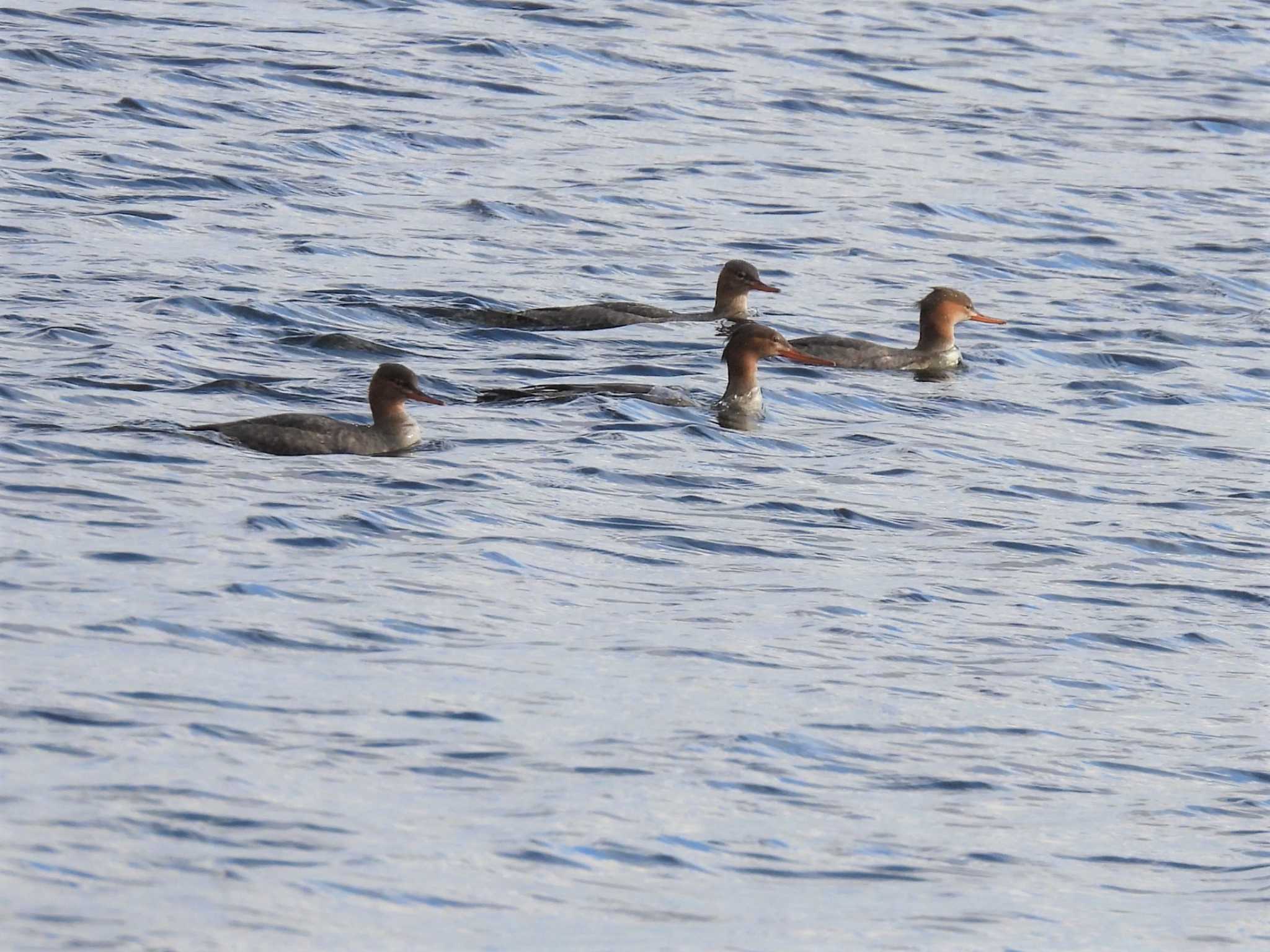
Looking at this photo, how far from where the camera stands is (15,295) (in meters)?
16.5

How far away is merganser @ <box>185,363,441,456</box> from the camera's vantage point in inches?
521

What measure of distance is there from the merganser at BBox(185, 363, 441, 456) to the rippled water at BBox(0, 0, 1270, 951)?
0.15 metres

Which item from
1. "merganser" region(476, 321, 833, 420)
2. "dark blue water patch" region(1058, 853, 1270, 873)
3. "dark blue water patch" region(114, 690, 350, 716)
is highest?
"merganser" region(476, 321, 833, 420)

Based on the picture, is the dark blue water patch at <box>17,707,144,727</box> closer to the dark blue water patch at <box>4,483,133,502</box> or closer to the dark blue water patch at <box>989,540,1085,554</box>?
the dark blue water patch at <box>4,483,133,502</box>

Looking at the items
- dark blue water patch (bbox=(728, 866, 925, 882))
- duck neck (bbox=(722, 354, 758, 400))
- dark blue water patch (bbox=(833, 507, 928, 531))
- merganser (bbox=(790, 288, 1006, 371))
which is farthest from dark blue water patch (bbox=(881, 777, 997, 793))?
merganser (bbox=(790, 288, 1006, 371))

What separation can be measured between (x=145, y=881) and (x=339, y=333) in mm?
9173

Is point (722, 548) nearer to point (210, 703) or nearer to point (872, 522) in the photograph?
point (872, 522)

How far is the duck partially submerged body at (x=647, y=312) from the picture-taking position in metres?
17.5

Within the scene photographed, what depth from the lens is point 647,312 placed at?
1794cm

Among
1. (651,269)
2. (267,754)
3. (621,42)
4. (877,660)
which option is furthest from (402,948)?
(621,42)

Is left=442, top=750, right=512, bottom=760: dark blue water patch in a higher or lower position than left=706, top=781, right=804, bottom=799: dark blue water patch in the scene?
higher

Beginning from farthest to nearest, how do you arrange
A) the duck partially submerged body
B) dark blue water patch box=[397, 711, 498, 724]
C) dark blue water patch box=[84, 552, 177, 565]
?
the duck partially submerged body
dark blue water patch box=[84, 552, 177, 565]
dark blue water patch box=[397, 711, 498, 724]

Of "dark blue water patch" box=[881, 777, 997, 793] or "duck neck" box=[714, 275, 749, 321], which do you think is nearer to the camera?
"dark blue water patch" box=[881, 777, 997, 793]

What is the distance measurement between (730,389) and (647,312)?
7.27 feet
